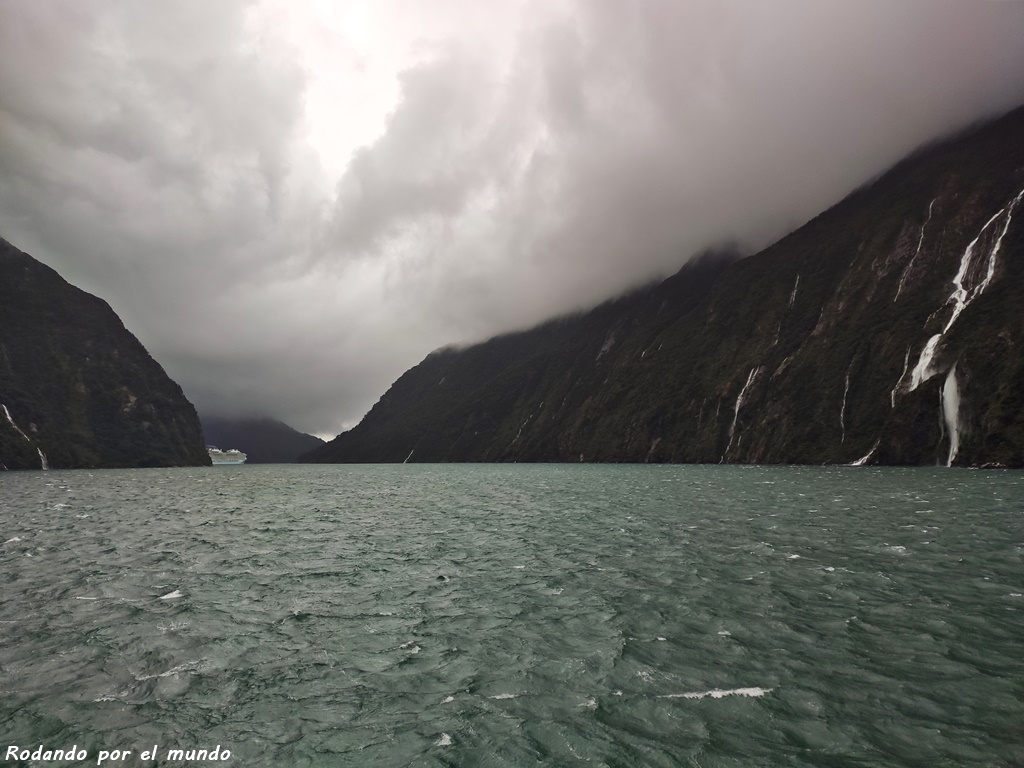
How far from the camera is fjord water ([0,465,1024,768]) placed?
12242 millimetres

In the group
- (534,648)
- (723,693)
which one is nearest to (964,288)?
(723,693)

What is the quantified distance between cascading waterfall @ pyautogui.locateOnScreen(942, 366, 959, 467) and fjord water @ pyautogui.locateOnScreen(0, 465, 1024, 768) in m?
121

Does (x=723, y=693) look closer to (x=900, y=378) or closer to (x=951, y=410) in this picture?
(x=951, y=410)

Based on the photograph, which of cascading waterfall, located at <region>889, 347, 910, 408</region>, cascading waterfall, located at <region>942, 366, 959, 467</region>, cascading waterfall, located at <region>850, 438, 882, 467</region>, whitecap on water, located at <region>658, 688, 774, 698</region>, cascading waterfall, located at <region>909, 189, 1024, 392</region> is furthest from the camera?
cascading waterfall, located at <region>889, 347, 910, 408</region>

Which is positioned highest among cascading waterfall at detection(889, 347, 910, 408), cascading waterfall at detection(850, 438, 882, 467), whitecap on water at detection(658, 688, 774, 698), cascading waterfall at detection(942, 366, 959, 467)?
cascading waterfall at detection(889, 347, 910, 408)

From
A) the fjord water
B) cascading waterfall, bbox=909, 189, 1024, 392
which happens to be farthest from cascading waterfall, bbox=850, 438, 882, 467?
the fjord water

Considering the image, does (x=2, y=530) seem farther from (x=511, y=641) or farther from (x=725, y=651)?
(x=725, y=651)

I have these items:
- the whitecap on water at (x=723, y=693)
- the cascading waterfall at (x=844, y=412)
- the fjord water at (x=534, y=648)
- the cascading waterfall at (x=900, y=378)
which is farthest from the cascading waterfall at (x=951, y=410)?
the whitecap on water at (x=723, y=693)

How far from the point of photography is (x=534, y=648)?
18.3 m

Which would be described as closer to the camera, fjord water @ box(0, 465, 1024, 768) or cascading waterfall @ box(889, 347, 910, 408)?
fjord water @ box(0, 465, 1024, 768)

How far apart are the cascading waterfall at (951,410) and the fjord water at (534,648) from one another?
121 meters

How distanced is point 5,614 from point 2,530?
33.7 metres

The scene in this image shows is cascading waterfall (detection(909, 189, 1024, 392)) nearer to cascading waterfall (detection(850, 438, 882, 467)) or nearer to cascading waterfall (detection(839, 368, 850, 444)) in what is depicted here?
cascading waterfall (detection(850, 438, 882, 467))

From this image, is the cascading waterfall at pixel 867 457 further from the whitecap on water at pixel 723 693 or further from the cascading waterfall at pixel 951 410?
the whitecap on water at pixel 723 693
